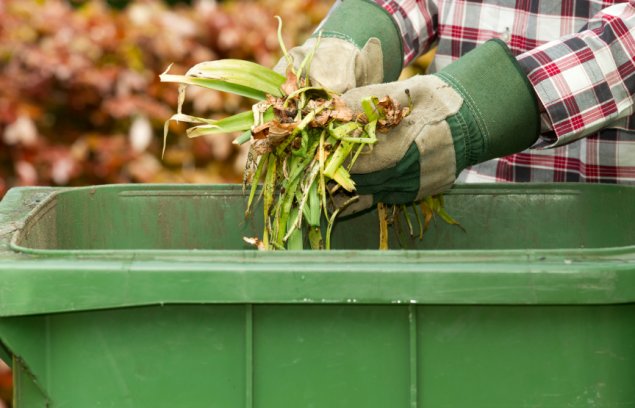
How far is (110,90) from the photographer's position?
162 inches

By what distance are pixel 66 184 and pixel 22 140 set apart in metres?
0.25

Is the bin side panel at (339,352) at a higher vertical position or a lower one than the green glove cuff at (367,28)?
lower

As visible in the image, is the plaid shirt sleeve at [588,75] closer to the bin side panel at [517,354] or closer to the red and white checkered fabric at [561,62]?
the red and white checkered fabric at [561,62]

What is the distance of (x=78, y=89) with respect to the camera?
4148 millimetres

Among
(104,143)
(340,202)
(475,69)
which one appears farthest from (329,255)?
(104,143)

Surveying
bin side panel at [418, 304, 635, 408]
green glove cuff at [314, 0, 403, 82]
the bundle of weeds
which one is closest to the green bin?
bin side panel at [418, 304, 635, 408]

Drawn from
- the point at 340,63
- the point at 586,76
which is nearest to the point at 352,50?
the point at 340,63

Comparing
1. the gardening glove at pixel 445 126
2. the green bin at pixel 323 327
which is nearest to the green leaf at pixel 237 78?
the gardening glove at pixel 445 126

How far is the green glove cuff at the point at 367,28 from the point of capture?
2.41 metres

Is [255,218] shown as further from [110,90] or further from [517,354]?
[110,90]

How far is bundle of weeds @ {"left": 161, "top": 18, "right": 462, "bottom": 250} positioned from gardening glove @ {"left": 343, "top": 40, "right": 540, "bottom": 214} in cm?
3

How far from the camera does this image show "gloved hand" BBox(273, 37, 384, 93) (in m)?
2.14

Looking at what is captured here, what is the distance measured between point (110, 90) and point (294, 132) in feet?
7.67

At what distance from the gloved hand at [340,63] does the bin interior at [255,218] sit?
0.32 m
